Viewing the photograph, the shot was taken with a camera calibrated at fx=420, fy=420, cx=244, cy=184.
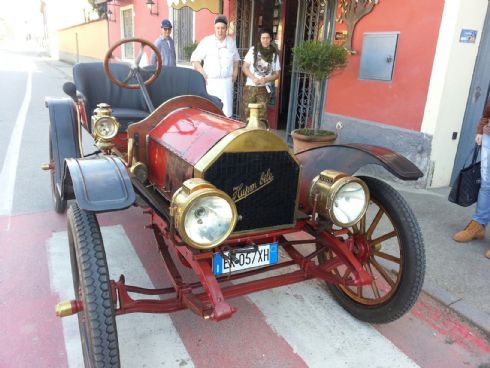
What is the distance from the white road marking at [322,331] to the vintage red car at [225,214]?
118 mm

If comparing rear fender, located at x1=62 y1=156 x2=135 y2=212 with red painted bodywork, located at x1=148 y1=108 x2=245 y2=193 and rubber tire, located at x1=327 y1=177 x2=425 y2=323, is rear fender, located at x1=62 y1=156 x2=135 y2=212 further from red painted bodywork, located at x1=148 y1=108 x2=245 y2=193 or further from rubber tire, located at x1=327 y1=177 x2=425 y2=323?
rubber tire, located at x1=327 y1=177 x2=425 y2=323

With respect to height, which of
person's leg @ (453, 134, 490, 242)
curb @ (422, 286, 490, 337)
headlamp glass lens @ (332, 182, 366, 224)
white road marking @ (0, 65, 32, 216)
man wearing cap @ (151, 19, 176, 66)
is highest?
man wearing cap @ (151, 19, 176, 66)

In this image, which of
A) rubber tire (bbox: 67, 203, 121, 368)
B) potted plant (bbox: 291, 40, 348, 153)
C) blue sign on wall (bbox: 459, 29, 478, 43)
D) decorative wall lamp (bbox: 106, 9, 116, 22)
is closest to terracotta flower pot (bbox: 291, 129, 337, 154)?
potted plant (bbox: 291, 40, 348, 153)

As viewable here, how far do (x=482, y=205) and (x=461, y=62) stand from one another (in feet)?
5.61

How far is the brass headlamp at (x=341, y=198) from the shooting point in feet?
6.63

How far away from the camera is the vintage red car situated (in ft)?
5.72

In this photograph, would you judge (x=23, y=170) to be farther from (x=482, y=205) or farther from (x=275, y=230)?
(x=482, y=205)

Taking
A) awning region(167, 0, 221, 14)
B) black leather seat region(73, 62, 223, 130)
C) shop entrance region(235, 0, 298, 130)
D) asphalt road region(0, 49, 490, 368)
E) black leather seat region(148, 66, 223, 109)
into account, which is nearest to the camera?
asphalt road region(0, 49, 490, 368)

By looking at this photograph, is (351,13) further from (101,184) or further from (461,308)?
(101,184)

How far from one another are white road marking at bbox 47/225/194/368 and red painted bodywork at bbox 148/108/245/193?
71 cm

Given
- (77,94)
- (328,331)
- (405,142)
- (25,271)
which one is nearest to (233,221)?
(328,331)

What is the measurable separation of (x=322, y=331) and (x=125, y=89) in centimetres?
334

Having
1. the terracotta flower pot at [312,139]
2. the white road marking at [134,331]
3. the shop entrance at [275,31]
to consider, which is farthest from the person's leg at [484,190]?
the shop entrance at [275,31]

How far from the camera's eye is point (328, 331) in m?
2.40
